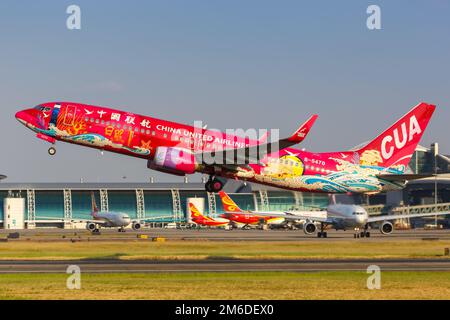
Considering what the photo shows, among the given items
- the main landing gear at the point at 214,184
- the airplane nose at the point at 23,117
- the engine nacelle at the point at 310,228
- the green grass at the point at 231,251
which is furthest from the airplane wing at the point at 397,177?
the engine nacelle at the point at 310,228

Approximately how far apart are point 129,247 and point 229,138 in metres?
21.6

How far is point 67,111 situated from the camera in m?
71.8

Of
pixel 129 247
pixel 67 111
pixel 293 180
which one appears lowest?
pixel 129 247

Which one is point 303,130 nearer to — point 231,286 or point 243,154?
point 243,154

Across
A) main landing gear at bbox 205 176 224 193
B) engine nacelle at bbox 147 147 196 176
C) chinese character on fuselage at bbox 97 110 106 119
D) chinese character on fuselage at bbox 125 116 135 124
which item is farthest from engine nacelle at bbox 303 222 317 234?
chinese character on fuselage at bbox 97 110 106 119

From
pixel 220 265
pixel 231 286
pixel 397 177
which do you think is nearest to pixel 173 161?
pixel 220 265

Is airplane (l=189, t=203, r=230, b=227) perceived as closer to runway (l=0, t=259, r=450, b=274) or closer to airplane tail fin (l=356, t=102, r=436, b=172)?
airplane tail fin (l=356, t=102, r=436, b=172)

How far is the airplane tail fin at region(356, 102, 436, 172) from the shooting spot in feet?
283

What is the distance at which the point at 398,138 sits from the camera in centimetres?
8956

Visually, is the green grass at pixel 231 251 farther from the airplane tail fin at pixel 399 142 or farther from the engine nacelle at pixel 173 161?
the airplane tail fin at pixel 399 142
